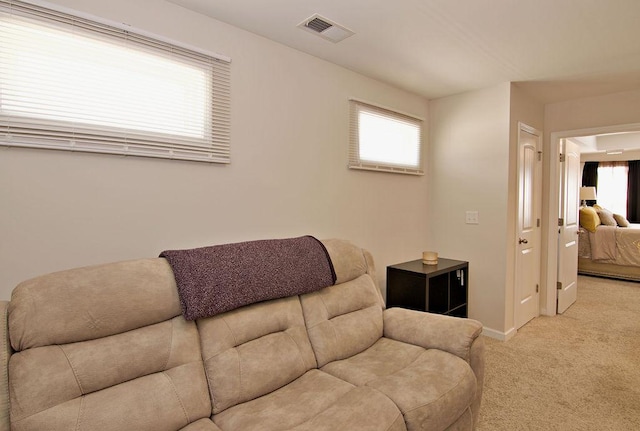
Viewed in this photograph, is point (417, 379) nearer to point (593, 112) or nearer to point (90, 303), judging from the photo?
point (90, 303)

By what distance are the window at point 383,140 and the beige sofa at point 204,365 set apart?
147 centimetres

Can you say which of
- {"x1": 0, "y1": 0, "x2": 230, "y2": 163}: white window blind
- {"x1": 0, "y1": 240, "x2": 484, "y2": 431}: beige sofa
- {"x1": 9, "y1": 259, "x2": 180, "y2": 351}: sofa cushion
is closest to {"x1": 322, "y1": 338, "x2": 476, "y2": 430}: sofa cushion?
{"x1": 0, "y1": 240, "x2": 484, "y2": 431}: beige sofa

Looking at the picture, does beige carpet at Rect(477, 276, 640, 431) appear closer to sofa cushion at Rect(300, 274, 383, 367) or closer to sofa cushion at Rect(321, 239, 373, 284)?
sofa cushion at Rect(300, 274, 383, 367)

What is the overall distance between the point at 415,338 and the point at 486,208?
72.3 inches

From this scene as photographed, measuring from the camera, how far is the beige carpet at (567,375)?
7.06 ft

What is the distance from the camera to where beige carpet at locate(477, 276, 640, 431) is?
215cm

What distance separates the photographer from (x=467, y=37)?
2373 millimetres

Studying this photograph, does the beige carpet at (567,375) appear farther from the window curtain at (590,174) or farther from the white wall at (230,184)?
the window curtain at (590,174)

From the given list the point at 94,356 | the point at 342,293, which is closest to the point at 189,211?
the point at 94,356

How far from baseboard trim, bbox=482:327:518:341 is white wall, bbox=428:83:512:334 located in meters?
0.02

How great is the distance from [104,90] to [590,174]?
10751 mm

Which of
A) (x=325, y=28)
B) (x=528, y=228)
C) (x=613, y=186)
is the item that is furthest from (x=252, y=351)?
(x=613, y=186)

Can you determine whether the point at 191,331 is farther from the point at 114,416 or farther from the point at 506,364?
the point at 506,364

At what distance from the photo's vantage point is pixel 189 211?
2.04m
